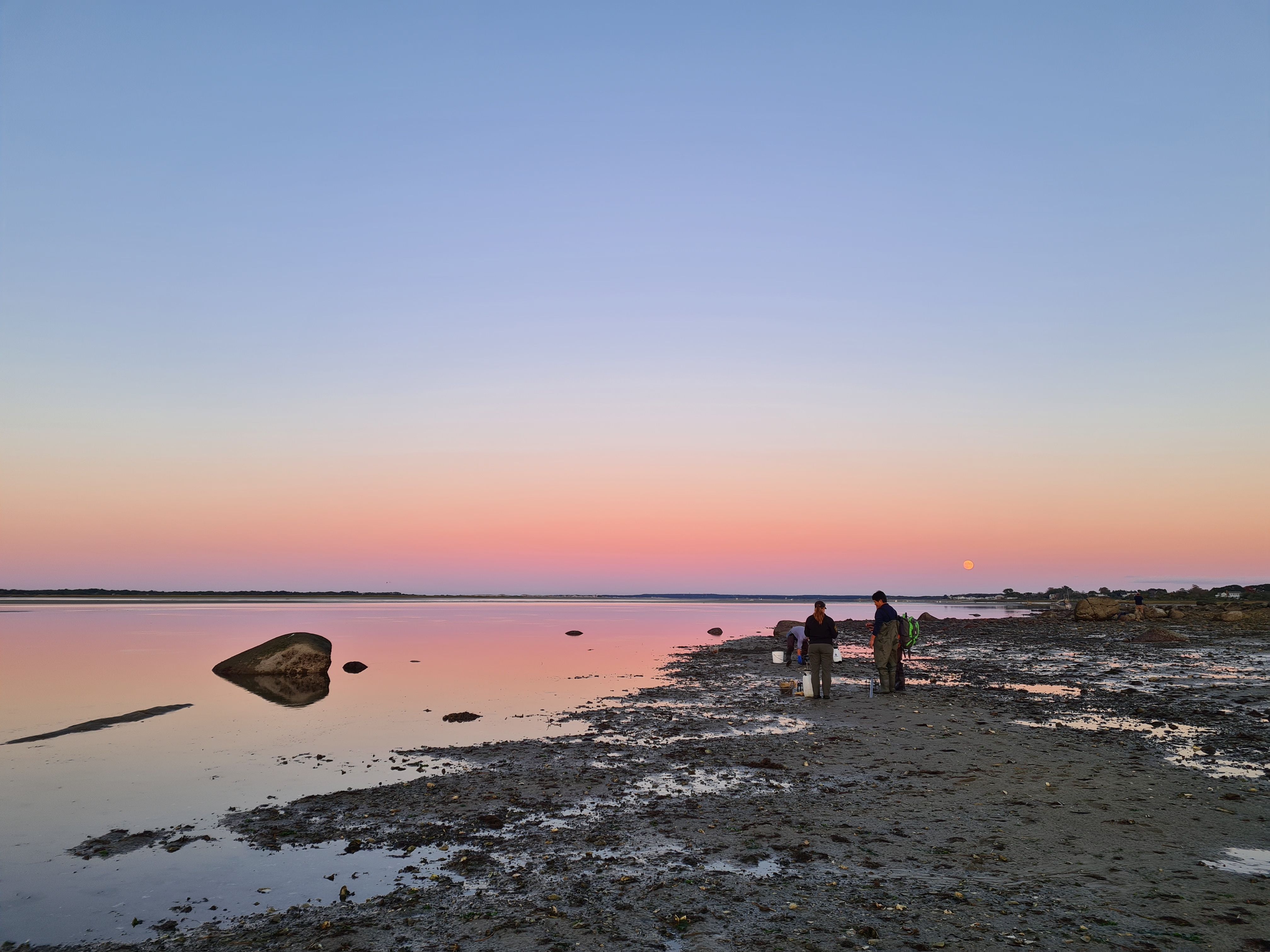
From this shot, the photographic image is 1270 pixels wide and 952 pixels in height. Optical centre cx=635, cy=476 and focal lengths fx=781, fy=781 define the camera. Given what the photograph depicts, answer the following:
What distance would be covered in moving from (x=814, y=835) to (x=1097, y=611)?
58442mm

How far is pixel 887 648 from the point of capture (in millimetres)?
23297

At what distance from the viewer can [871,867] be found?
8.89 metres

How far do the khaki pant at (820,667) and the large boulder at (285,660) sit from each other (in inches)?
761

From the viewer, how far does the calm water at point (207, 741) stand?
8875 millimetres

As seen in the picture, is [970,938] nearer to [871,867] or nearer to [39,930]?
[871,867]

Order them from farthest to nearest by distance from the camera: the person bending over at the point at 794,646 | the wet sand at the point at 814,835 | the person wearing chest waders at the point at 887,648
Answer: the person bending over at the point at 794,646, the person wearing chest waders at the point at 887,648, the wet sand at the point at 814,835

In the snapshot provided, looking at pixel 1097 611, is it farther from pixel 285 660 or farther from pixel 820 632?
pixel 285 660

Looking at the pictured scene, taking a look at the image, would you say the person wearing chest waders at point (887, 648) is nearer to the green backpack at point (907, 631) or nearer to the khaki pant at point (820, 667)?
the green backpack at point (907, 631)

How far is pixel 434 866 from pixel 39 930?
3.88m

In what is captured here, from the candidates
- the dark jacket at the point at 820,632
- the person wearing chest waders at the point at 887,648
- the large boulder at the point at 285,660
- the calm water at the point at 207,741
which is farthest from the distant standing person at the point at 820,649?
the large boulder at the point at 285,660

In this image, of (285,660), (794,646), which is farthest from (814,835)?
(285,660)

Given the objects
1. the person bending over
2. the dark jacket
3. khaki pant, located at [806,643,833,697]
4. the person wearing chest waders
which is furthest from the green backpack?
the person bending over

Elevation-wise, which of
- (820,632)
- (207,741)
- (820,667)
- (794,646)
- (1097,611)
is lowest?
(207,741)

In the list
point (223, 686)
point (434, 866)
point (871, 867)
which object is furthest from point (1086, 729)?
point (223, 686)
